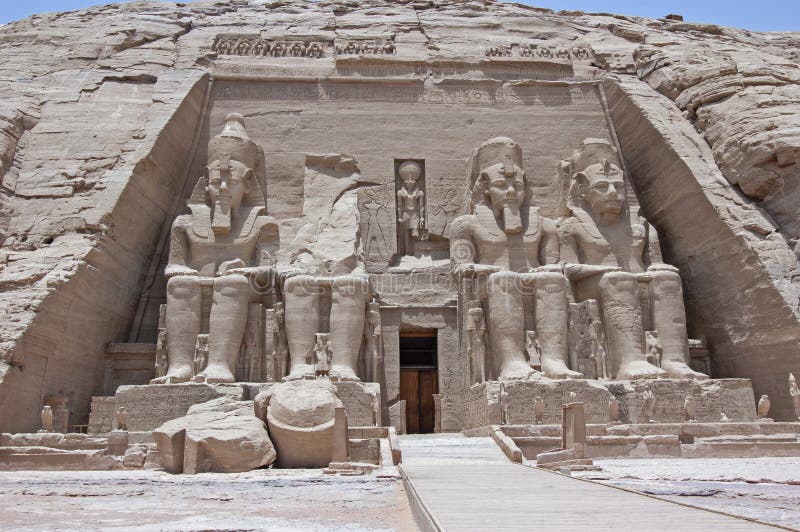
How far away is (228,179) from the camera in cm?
1012

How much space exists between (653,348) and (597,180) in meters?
2.45

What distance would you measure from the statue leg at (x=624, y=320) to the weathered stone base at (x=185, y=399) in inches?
125

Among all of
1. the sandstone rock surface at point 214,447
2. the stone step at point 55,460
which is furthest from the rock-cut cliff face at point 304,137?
the sandstone rock surface at point 214,447

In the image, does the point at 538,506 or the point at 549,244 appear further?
the point at 549,244

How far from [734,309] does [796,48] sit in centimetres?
634

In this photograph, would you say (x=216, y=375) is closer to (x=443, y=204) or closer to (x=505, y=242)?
(x=505, y=242)

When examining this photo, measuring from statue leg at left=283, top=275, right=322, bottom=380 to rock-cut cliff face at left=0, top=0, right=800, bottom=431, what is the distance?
1090 millimetres

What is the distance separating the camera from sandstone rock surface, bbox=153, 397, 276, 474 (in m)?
5.82

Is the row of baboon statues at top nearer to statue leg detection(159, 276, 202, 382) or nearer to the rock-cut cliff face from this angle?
statue leg detection(159, 276, 202, 382)

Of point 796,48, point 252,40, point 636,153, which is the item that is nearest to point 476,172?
point 636,153

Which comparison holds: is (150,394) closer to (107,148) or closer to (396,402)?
(396,402)

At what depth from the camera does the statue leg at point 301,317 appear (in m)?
9.13

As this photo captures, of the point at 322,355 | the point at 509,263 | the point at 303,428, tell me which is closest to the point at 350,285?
the point at 322,355

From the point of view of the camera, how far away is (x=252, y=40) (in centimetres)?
1259
